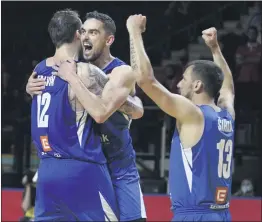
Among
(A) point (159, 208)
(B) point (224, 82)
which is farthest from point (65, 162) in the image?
(A) point (159, 208)

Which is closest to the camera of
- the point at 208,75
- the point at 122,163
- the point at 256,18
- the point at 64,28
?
the point at 64,28

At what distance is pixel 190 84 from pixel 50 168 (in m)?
1.09

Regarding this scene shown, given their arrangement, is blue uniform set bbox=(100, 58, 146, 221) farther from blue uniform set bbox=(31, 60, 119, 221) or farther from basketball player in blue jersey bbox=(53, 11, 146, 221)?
blue uniform set bbox=(31, 60, 119, 221)

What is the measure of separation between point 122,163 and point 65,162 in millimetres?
719

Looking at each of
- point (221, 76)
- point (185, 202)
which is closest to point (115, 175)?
point (185, 202)

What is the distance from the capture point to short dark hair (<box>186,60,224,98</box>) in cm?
508

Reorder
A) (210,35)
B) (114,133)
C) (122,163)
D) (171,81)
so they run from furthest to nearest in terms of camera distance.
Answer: (171,81) < (210,35) < (122,163) < (114,133)

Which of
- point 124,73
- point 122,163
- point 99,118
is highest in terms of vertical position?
point 124,73

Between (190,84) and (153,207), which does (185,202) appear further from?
(153,207)

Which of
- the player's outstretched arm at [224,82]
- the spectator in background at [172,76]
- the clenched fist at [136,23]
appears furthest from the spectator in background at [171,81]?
the clenched fist at [136,23]

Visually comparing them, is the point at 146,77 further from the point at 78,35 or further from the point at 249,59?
the point at 249,59

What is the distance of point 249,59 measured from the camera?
12.1 metres

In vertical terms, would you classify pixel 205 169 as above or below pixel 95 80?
below

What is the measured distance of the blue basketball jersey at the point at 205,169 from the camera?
5.02m
